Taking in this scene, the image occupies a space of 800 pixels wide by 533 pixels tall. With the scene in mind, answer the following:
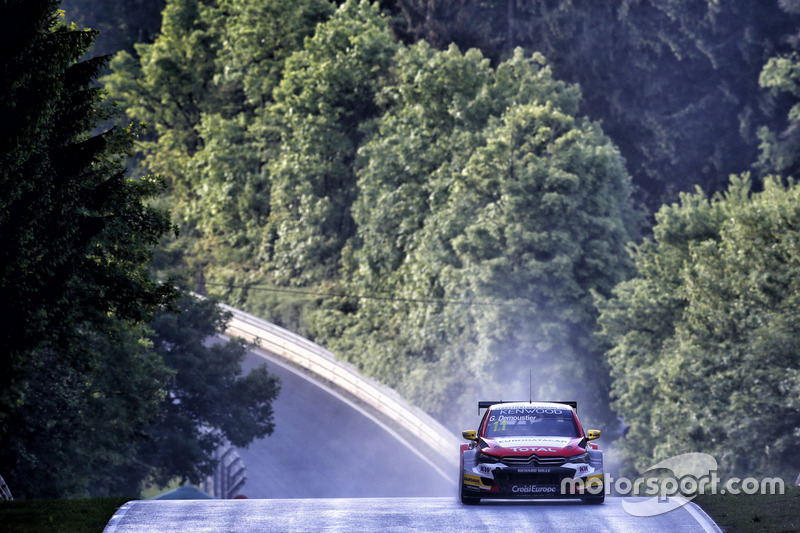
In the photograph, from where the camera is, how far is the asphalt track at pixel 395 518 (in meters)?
16.2

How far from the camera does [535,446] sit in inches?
720

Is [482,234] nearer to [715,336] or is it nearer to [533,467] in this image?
[715,336]

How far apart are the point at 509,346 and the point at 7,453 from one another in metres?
24.2

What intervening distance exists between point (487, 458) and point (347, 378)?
41.1 m

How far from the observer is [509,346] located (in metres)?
48.1

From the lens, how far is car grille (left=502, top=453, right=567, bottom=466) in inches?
714

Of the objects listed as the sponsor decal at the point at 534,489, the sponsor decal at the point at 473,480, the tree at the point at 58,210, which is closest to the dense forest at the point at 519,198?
the sponsor decal at the point at 534,489

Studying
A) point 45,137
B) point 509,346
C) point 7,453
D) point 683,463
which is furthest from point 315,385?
point 45,137

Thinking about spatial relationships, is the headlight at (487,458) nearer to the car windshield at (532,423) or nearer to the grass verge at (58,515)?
the car windshield at (532,423)

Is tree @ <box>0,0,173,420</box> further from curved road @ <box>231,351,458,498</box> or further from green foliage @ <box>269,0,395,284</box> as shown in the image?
green foliage @ <box>269,0,395,284</box>

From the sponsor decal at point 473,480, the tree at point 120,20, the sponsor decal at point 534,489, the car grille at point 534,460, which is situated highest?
the tree at point 120,20

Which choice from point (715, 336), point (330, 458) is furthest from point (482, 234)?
point (330, 458)

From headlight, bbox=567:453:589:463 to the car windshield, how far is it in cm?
76

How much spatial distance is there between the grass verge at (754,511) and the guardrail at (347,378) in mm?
30254
